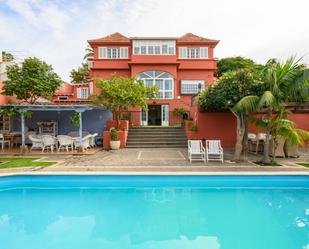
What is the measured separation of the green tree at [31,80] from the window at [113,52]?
18.3 feet

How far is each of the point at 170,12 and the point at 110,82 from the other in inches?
250

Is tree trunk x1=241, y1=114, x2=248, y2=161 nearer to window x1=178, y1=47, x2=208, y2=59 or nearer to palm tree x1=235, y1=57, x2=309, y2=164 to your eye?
palm tree x1=235, y1=57, x2=309, y2=164

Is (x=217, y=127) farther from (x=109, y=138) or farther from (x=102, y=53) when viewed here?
(x=102, y=53)

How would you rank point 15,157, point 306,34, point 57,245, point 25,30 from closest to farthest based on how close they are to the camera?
point 57,245 < point 15,157 < point 306,34 < point 25,30

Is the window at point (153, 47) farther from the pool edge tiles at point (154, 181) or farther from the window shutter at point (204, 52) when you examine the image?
the pool edge tiles at point (154, 181)

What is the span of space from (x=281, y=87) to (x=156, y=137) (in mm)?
9545

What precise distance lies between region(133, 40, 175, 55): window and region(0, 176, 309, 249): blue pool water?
18256 mm

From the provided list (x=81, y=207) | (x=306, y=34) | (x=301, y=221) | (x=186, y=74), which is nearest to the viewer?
(x=301, y=221)

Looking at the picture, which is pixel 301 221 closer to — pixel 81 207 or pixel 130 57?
pixel 81 207

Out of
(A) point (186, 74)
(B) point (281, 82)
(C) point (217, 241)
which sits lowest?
(C) point (217, 241)

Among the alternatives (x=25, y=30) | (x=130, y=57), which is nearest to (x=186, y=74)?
(x=130, y=57)

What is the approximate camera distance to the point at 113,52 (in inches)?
Result: 1021

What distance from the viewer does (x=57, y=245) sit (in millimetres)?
5043

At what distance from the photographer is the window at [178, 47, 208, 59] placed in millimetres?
25812
